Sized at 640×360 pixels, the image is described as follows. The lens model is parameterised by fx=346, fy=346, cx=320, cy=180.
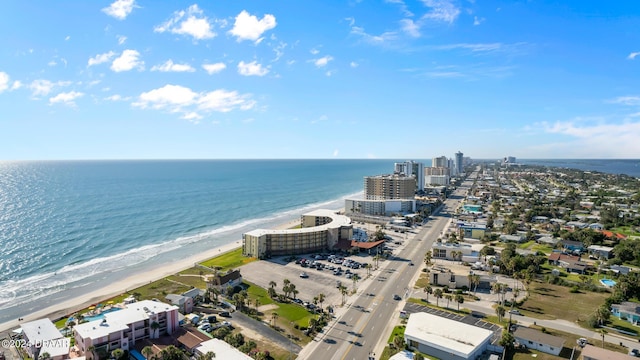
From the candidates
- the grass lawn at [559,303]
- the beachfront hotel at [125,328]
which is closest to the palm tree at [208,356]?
the beachfront hotel at [125,328]

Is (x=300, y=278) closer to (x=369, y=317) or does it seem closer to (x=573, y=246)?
(x=369, y=317)

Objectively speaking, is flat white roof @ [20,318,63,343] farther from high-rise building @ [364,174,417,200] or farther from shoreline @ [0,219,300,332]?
high-rise building @ [364,174,417,200]

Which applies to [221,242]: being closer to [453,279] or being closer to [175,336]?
[175,336]

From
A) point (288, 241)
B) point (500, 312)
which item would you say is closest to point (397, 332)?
point (500, 312)

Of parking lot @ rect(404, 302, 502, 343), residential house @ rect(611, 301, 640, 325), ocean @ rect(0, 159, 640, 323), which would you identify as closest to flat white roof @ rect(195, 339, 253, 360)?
parking lot @ rect(404, 302, 502, 343)

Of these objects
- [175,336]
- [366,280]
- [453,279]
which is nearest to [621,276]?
[453,279]
